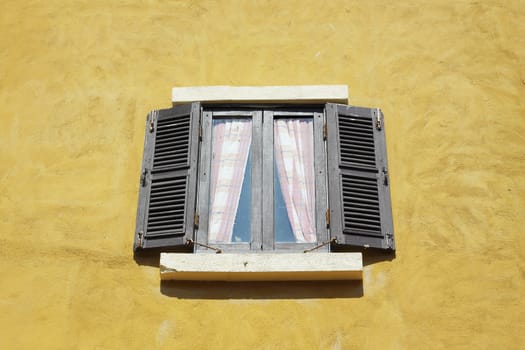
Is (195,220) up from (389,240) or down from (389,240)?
up

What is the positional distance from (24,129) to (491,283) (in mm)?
3832

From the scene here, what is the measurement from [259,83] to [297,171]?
0.91 m

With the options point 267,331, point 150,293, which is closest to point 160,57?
point 150,293

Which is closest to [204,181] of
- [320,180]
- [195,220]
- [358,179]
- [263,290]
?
[195,220]

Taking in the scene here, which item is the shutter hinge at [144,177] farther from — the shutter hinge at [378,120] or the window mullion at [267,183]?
the shutter hinge at [378,120]

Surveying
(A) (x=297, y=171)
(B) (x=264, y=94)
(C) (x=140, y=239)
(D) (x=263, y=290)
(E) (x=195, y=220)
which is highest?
(B) (x=264, y=94)

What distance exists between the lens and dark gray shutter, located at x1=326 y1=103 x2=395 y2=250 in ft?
20.0

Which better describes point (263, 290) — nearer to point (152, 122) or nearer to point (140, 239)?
point (140, 239)

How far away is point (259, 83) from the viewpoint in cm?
691

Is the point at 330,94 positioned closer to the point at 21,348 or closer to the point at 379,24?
the point at 379,24

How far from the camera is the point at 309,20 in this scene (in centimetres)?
727

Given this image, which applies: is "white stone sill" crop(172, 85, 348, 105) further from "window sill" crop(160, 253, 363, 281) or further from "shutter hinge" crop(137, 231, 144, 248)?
"window sill" crop(160, 253, 363, 281)

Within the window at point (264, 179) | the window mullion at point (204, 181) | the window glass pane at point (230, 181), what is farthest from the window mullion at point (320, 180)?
the window mullion at point (204, 181)

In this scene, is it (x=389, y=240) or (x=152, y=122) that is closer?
(x=389, y=240)
